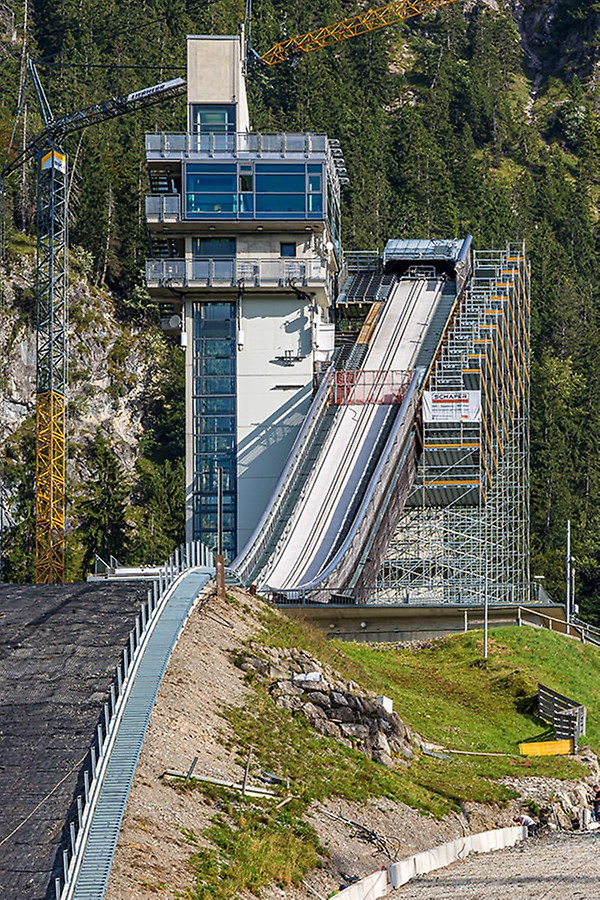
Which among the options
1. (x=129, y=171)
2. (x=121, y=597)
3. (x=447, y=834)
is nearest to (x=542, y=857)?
(x=447, y=834)

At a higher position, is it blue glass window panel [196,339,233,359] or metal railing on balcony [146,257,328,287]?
metal railing on balcony [146,257,328,287]

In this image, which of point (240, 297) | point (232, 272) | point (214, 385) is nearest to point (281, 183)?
point (232, 272)

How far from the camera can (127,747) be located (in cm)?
3159

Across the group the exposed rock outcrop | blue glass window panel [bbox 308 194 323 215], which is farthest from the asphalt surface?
blue glass window panel [bbox 308 194 323 215]

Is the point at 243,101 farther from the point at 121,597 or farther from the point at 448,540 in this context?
the point at 121,597

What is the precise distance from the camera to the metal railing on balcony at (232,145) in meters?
77.2

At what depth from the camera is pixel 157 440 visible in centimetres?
11431

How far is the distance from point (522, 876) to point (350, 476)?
3829cm

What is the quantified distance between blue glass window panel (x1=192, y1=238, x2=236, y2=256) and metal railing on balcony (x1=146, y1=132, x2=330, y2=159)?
341 centimetres

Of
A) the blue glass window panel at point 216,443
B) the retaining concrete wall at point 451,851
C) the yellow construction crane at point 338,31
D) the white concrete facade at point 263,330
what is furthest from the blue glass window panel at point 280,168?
the yellow construction crane at point 338,31

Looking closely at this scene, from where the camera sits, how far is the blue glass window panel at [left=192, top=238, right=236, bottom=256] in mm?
76750

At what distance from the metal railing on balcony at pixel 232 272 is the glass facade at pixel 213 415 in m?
1.72

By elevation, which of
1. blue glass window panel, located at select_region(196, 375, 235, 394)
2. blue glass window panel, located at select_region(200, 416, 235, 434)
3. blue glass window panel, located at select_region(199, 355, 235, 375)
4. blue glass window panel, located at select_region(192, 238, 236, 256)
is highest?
blue glass window panel, located at select_region(192, 238, 236, 256)

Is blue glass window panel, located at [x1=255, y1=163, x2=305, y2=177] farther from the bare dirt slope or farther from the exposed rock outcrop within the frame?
the exposed rock outcrop
